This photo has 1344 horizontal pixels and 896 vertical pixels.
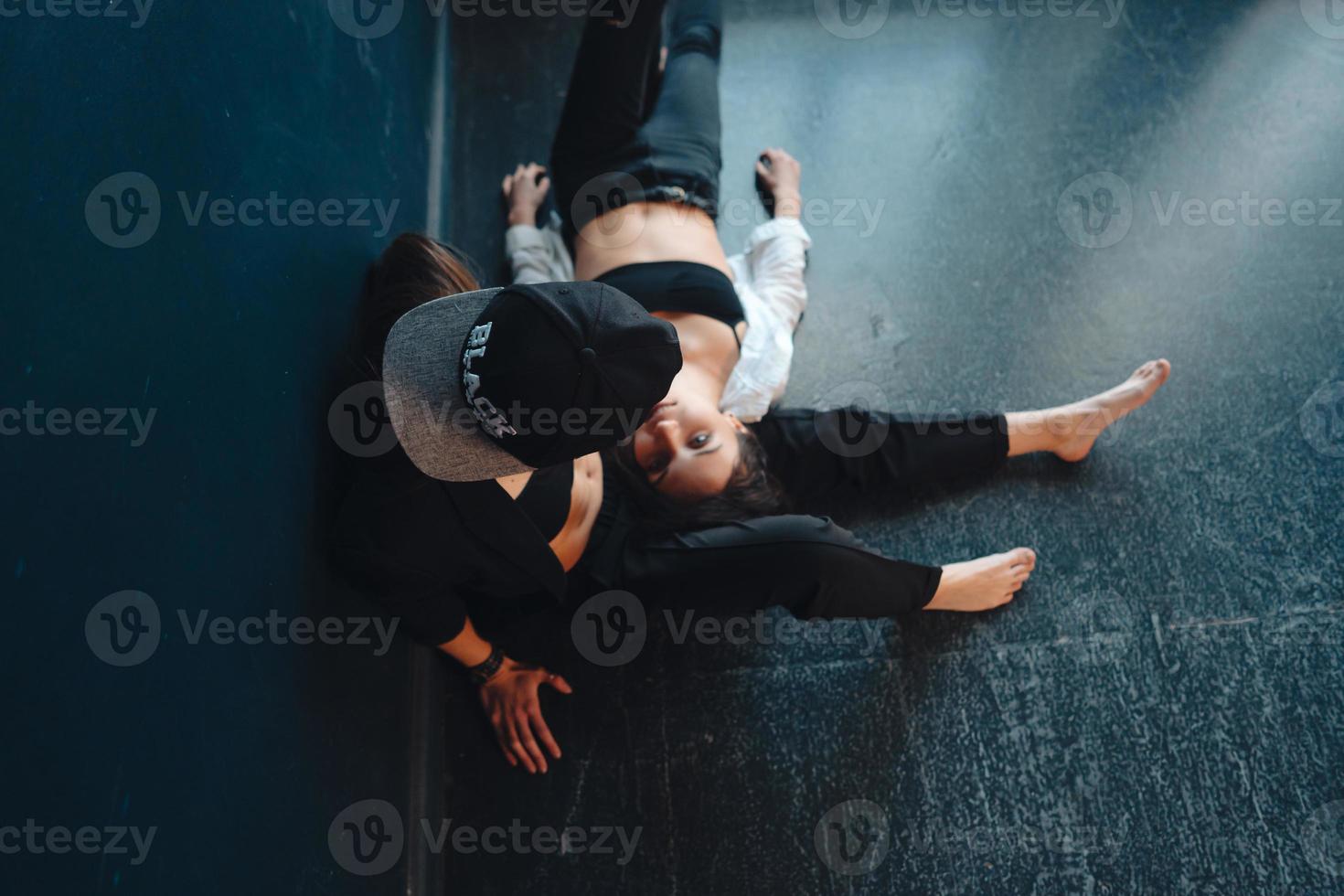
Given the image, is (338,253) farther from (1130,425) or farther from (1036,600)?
(1130,425)

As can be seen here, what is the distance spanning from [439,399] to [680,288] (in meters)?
0.73

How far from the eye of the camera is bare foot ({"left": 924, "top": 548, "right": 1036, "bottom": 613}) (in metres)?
1.65

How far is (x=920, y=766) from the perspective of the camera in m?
1.58

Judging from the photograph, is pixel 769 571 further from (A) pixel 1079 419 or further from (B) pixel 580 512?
(A) pixel 1079 419

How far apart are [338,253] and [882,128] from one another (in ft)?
4.35

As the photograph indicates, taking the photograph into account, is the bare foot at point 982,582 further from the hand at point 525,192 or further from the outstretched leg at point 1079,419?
the hand at point 525,192

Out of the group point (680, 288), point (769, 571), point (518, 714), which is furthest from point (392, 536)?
point (680, 288)

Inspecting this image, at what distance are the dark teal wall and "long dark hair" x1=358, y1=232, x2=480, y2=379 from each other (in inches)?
2.0

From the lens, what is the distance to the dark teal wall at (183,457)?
0.78 meters

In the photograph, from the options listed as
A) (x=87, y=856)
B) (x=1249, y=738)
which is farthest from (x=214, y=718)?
(x=1249, y=738)

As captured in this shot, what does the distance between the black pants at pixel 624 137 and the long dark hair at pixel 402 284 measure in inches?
17.7

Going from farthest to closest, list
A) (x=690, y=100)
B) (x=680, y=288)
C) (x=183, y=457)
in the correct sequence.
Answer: (x=690, y=100) → (x=680, y=288) → (x=183, y=457)

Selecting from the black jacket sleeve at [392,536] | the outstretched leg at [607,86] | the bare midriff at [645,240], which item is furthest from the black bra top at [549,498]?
the outstretched leg at [607,86]

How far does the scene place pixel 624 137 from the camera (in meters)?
1.93
